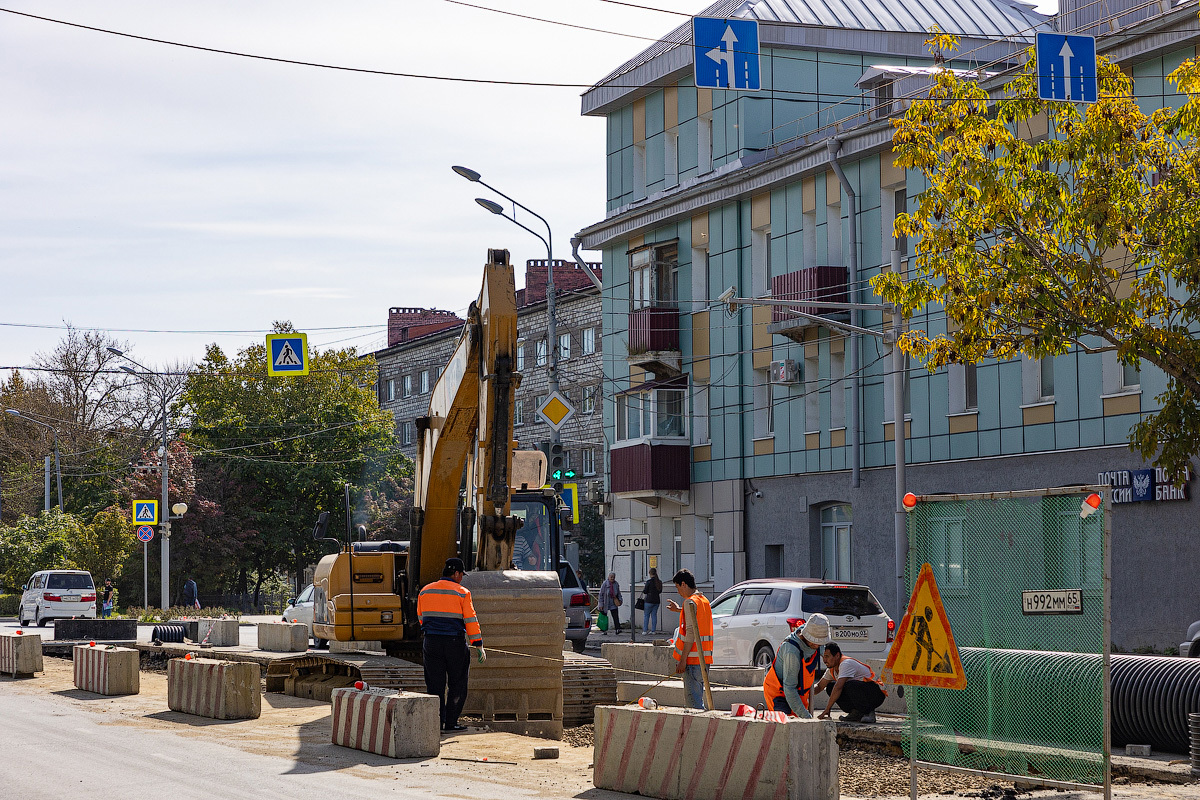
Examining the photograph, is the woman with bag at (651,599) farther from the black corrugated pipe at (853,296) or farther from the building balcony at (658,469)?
the black corrugated pipe at (853,296)

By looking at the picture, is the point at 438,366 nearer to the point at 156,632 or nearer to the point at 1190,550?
the point at 156,632

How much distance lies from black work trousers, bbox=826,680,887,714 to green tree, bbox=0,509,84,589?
40439 millimetres

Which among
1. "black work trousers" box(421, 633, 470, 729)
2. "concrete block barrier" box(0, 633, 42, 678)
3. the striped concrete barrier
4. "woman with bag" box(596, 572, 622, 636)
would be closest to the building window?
"woman with bag" box(596, 572, 622, 636)

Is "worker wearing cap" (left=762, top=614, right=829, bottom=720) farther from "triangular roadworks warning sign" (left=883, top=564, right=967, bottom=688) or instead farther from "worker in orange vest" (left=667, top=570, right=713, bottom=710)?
"triangular roadworks warning sign" (left=883, top=564, right=967, bottom=688)

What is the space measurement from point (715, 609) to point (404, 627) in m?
6.79

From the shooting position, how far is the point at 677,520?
39.7 m

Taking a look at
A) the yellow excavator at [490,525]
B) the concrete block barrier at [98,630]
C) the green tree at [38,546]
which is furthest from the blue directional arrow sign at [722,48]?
the green tree at [38,546]

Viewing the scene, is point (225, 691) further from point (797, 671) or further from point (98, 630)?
point (98, 630)

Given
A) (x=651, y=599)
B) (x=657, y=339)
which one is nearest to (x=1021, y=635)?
(x=651, y=599)

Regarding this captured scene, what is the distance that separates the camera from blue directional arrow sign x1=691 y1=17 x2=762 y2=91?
1698 cm

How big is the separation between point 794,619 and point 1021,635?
10.5 m

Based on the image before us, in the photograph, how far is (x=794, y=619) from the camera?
2095 centimetres

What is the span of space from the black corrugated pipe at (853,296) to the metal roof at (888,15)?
15.2 feet

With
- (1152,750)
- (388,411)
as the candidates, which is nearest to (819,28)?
(1152,750)
